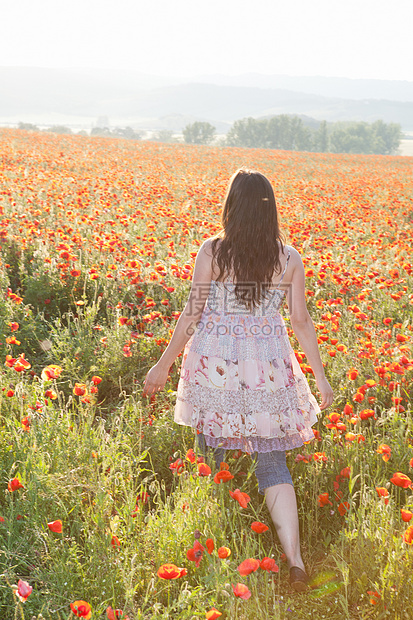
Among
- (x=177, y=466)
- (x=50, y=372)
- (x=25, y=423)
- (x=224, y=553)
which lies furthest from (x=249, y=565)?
(x=50, y=372)

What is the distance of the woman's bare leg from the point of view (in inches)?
79.5

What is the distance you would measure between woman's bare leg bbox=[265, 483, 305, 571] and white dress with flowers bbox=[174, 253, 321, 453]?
22cm

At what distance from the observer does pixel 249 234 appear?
7.41 feet

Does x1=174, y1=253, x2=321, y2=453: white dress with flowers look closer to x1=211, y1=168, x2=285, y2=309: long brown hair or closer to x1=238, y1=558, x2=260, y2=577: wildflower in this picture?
x1=211, y1=168, x2=285, y2=309: long brown hair

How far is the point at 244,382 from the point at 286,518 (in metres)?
0.64

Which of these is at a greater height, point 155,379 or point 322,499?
point 155,379

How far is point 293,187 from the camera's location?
11.1 meters

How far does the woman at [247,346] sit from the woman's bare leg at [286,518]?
0.04 ft

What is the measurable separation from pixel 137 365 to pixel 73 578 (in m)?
1.83

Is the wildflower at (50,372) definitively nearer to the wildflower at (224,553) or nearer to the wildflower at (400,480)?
the wildflower at (224,553)

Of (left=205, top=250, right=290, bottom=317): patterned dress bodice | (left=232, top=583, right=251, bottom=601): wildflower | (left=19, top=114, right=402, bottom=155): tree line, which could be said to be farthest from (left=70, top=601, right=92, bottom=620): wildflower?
(left=19, top=114, right=402, bottom=155): tree line

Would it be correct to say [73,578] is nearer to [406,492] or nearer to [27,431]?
[27,431]

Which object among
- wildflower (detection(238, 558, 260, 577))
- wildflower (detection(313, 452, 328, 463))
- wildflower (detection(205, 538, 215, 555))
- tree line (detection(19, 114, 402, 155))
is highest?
tree line (detection(19, 114, 402, 155))

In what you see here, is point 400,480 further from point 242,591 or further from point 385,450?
point 242,591
